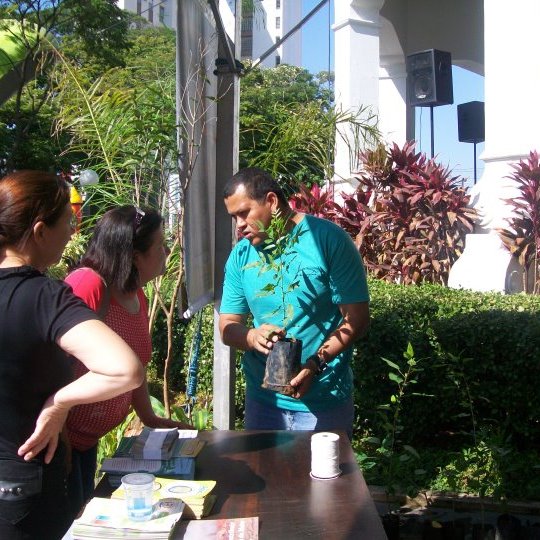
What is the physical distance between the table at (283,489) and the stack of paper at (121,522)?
14 cm

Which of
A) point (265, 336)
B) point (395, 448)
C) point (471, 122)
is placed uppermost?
point (471, 122)

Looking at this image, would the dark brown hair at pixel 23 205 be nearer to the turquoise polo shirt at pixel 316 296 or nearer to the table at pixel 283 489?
the table at pixel 283 489

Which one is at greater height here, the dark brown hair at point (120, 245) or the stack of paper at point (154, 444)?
the dark brown hair at point (120, 245)

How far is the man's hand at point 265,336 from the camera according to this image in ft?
8.49

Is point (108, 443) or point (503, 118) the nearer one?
point (108, 443)

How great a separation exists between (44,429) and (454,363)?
353 centimetres

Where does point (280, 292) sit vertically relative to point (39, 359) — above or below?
above

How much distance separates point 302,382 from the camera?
8.50 feet

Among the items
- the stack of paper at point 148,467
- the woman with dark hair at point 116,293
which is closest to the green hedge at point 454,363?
the woman with dark hair at point 116,293

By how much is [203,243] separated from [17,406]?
5.44ft

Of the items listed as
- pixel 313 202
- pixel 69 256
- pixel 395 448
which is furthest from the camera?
pixel 313 202

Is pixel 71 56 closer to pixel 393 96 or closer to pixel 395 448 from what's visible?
pixel 393 96

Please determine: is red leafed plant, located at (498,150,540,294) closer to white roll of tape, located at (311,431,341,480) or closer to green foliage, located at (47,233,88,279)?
green foliage, located at (47,233,88,279)

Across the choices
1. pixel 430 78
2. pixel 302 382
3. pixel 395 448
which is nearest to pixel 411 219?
pixel 430 78
